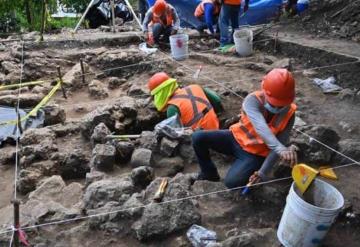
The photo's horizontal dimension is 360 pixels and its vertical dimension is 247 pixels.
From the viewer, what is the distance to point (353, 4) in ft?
28.1

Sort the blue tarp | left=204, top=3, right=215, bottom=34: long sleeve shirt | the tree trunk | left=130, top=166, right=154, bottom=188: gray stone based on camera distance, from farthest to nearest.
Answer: the tree trunk → the blue tarp → left=204, top=3, right=215, bottom=34: long sleeve shirt → left=130, top=166, right=154, bottom=188: gray stone

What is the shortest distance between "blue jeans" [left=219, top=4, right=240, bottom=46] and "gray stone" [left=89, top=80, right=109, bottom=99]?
2.90 meters

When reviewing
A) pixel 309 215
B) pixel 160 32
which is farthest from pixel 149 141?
pixel 160 32

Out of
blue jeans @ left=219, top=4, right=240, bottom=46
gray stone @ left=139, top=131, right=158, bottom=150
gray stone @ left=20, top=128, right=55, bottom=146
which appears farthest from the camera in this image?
blue jeans @ left=219, top=4, right=240, bottom=46

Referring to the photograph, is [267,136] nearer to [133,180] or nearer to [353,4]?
[133,180]

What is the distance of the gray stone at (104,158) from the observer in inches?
162

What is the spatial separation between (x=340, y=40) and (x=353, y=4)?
144 cm

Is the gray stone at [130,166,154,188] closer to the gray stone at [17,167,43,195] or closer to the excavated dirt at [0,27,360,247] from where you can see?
the excavated dirt at [0,27,360,247]

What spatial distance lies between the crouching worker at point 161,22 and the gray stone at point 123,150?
16.0 feet

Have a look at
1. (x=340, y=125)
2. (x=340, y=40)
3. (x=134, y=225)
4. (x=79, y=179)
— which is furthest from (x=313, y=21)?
(x=134, y=225)

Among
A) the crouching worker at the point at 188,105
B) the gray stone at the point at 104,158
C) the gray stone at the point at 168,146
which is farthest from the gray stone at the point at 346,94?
the gray stone at the point at 104,158

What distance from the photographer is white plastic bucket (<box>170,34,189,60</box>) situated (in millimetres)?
7527

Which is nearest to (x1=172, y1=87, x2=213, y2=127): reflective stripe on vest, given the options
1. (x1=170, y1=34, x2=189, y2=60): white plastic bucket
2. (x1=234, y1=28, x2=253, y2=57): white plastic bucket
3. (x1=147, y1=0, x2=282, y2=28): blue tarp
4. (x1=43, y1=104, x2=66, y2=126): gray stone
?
(x1=43, y1=104, x2=66, y2=126): gray stone

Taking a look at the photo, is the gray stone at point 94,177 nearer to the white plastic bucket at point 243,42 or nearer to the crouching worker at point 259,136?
the crouching worker at point 259,136
